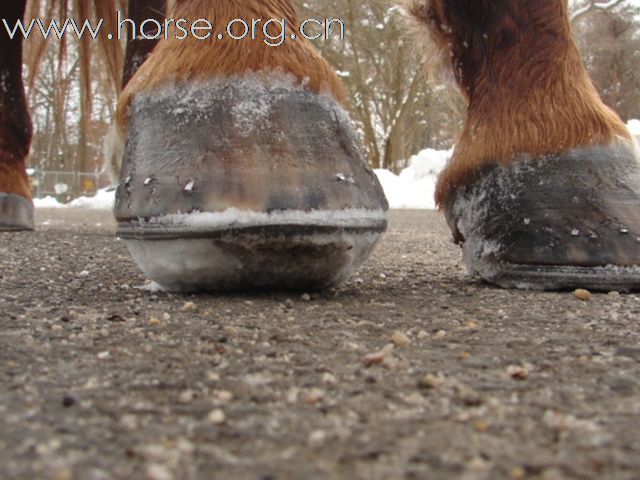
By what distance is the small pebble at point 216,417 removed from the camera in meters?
0.55

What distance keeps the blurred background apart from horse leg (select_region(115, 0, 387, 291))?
0.60 meters

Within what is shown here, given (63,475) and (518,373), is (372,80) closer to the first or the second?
(518,373)

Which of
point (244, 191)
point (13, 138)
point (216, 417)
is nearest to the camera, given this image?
point (216, 417)

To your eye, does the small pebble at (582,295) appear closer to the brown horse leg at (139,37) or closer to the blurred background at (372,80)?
the blurred background at (372,80)

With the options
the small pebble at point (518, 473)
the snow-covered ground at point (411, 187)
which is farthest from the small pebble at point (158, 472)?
the snow-covered ground at point (411, 187)

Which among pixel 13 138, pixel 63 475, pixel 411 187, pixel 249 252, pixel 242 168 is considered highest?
pixel 411 187

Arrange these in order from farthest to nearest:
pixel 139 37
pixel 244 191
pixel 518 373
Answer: pixel 139 37 → pixel 244 191 → pixel 518 373

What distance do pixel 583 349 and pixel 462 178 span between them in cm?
59

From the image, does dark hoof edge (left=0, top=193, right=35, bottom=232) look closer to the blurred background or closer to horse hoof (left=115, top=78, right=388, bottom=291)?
the blurred background

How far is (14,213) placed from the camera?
2.67m

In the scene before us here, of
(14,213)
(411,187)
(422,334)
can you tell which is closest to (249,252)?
(422,334)

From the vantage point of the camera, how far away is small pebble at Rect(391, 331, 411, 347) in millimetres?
810

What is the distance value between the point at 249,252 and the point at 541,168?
22.0 inches

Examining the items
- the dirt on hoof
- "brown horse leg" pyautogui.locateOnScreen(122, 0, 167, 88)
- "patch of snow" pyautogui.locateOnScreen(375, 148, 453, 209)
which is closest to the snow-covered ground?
"patch of snow" pyautogui.locateOnScreen(375, 148, 453, 209)
